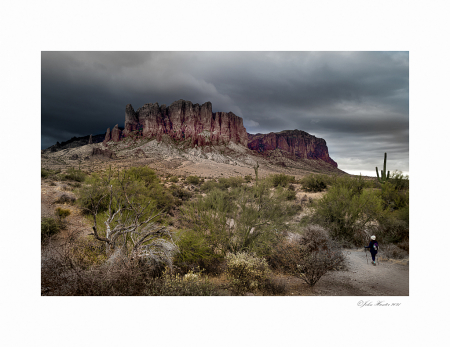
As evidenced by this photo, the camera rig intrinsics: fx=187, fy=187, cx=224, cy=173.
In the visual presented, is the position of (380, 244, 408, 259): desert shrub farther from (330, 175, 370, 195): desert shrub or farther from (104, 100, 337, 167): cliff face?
(104, 100, 337, 167): cliff face

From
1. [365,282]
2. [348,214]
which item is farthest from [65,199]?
[348,214]

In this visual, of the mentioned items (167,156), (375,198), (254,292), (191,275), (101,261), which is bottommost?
(254,292)

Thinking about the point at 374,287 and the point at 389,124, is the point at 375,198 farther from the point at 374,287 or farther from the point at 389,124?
the point at 374,287

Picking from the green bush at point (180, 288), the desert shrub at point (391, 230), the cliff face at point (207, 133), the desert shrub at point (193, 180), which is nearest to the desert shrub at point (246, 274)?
the green bush at point (180, 288)

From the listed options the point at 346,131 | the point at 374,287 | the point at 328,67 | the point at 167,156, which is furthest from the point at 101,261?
the point at 167,156

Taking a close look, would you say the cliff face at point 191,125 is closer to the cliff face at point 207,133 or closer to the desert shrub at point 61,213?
the cliff face at point 207,133

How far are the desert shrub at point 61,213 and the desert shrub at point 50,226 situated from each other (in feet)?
1.99

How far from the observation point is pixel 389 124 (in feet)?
17.3

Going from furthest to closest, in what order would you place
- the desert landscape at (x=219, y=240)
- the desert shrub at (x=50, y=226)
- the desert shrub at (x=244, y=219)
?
the desert shrub at (x=50, y=226), the desert shrub at (x=244, y=219), the desert landscape at (x=219, y=240)

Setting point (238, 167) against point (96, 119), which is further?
point (238, 167)

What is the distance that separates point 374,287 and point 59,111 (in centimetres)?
969

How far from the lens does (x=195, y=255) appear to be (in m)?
5.48

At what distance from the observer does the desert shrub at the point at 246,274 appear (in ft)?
14.5
